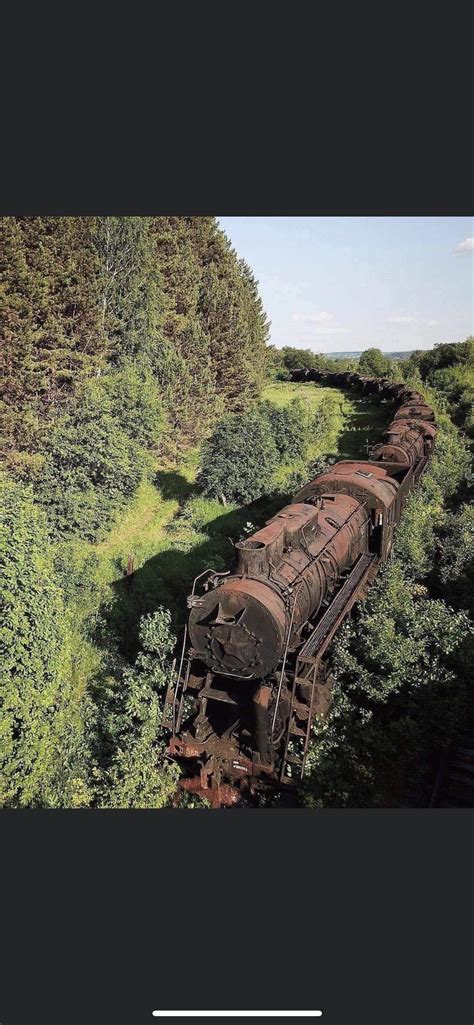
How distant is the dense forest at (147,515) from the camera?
8477 millimetres

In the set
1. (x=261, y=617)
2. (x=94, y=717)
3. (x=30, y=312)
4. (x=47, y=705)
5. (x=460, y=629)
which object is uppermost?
(x=30, y=312)

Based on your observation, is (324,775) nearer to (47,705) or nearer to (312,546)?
(312,546)

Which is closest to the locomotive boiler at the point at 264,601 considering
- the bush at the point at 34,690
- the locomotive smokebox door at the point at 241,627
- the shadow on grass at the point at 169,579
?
the locomotive smokebox door at the point at 241,627

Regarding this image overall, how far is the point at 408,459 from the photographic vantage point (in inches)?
596

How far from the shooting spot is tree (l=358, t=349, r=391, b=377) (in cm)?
4094

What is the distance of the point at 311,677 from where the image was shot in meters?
8.13

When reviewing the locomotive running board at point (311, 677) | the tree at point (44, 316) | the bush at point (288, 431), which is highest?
the tree at point (44, 316)

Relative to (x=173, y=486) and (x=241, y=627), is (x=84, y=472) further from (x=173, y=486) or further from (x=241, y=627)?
(x=241, y=627)

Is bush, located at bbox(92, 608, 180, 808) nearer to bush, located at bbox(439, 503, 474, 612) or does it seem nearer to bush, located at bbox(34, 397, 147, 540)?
bush, located at bbox(439, 503, 474, 612)

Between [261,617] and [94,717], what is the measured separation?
4.53 meters

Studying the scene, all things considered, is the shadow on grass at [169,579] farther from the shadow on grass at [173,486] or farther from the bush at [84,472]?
the bush at [84,472]

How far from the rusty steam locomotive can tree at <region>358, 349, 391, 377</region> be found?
33705 millimetres

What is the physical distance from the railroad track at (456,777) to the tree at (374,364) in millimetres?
35039
